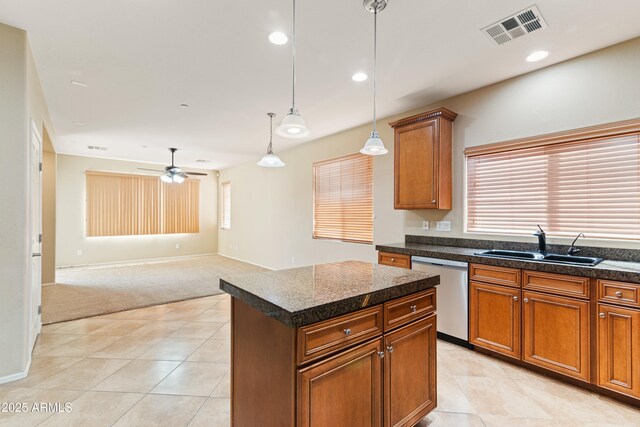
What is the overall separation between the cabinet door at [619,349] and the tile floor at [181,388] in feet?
0.54

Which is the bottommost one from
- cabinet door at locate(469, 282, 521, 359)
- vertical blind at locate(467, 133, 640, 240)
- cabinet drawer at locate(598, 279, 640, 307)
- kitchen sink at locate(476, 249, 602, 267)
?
cabinet door at locate(469, 282, 521, 359)

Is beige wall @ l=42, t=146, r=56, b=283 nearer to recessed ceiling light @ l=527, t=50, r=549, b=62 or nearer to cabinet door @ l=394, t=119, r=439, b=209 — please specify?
cabinet door @ l=394, t=119, r=439, b=209

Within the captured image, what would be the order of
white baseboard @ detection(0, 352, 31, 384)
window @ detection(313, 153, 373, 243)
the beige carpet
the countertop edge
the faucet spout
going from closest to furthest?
the countertop edge < white baseboard @ detection(0, 352, 31, 384) < the faucet spout < the beige carpet < window @ detection(313, 153, 373, 243)

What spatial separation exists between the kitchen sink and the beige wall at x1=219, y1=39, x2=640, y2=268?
221mm

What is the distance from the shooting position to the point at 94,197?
7375 mm

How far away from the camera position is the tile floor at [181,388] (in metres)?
1.98

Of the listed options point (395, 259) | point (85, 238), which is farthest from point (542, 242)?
point (85, 238)

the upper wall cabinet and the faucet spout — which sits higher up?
the upper wall cabinet

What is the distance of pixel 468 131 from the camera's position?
3426 mm

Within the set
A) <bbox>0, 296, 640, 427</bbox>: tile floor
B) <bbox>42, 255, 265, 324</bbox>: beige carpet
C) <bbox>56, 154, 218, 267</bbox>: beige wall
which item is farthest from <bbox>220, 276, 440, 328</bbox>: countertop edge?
<bbox>56, 154, 218, 267</bbox>: beige wall

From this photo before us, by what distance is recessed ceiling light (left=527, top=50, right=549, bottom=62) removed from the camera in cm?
260

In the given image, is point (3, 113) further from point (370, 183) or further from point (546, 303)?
point (546, 303)

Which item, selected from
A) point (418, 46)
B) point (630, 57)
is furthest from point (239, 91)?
point (630, 57)

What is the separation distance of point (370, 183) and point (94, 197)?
6.95m
